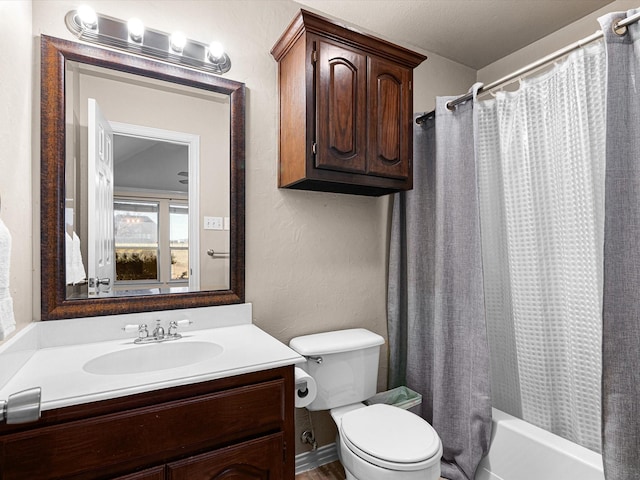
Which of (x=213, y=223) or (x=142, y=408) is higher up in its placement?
(x=213, y=223)

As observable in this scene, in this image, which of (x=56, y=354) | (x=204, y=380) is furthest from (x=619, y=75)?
(x=56, y=354)

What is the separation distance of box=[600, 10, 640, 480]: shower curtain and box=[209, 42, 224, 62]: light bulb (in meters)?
1.53

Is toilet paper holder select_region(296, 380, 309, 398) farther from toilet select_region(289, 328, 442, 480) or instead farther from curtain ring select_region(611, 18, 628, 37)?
curtain ring select_region(611, 18, 628, 37)

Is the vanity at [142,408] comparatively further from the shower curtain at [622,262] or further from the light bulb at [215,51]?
the light bulb at [215,51]

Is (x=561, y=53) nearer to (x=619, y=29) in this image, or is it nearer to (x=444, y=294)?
(x=619, y=29)

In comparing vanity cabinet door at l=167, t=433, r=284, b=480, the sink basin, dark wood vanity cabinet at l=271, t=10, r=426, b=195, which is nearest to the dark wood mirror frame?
the sink basin

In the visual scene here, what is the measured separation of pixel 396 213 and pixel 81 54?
67.5 inches

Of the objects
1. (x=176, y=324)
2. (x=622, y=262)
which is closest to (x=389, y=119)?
(x=622, y=262)

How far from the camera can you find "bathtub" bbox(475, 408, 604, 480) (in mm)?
1358

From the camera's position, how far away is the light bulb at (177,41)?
152 centimetres

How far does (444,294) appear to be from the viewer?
181 centimetres

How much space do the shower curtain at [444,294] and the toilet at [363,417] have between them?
34cm

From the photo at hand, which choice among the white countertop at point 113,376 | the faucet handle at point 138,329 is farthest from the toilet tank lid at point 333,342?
the faucet handle at point 138,329

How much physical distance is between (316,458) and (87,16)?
2344 mm
